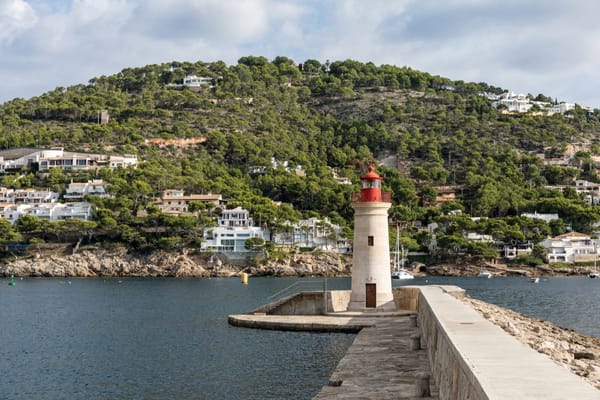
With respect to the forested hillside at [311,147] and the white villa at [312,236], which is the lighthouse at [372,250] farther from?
the white villa at [312,236]

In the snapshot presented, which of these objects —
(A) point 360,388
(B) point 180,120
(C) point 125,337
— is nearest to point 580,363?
(A) point 360,388

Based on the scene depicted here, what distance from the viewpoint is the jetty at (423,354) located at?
776 centimetres

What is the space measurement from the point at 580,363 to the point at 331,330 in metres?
13.5

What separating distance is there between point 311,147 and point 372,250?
128144 mm

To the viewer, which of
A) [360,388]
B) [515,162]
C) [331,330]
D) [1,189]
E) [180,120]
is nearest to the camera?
[360,388]

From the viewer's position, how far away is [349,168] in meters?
143

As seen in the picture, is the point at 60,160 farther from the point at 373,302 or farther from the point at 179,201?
the point at 373,302

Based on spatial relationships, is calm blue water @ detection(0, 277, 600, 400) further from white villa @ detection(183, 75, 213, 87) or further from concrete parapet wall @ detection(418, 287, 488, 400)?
white villa @ detection(183, 75, 213, 87)

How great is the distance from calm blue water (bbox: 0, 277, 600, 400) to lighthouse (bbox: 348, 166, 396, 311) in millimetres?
3043

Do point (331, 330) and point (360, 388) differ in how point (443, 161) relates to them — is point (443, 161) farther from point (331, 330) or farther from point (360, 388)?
point (360, 388)

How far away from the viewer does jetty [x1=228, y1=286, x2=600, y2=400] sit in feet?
25.5

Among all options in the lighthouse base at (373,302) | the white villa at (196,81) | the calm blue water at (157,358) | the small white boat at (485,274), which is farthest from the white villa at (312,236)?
the white villa at (196,81)

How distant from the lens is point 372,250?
27.2 meters

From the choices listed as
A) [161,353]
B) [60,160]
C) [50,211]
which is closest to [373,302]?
[161,353]
